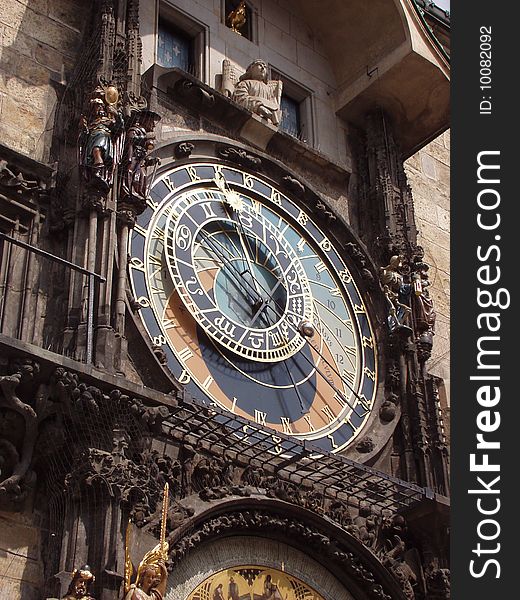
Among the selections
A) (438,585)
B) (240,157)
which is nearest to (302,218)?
(240,157)

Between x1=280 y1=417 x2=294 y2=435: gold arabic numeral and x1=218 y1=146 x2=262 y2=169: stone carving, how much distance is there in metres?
2.53

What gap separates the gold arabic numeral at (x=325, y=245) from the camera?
40.1ft

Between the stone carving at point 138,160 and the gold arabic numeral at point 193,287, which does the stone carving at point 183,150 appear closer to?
the stone carving at point 138,160

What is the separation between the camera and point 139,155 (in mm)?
10430

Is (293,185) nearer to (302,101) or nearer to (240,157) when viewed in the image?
(240,157)

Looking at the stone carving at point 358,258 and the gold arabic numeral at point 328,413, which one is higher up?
the stone carving at point 358,258

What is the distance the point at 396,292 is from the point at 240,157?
193 cm

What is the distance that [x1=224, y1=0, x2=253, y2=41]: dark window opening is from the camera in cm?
1327

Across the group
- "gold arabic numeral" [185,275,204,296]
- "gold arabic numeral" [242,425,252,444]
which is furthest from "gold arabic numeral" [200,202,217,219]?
"gold arabic numeral" [242,425,252,444]

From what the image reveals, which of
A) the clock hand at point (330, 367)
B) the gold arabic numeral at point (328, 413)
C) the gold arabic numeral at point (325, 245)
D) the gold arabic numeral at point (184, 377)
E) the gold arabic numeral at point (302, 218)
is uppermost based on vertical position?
the gold arabic numeral at point (302, 218)

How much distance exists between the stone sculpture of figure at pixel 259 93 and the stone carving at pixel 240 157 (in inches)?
20.2

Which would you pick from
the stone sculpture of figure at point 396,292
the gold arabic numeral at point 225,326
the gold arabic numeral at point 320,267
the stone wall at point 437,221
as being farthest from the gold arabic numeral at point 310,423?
the stone wall at point 437,221

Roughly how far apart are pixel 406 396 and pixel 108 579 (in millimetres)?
4144

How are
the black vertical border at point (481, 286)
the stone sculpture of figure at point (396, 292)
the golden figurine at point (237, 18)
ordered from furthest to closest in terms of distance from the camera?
1. the golden figurine at point (237, 18)
2. the stone sculpture of figure at point (396, 292)
3. the black vertical border at point (481, 286)
